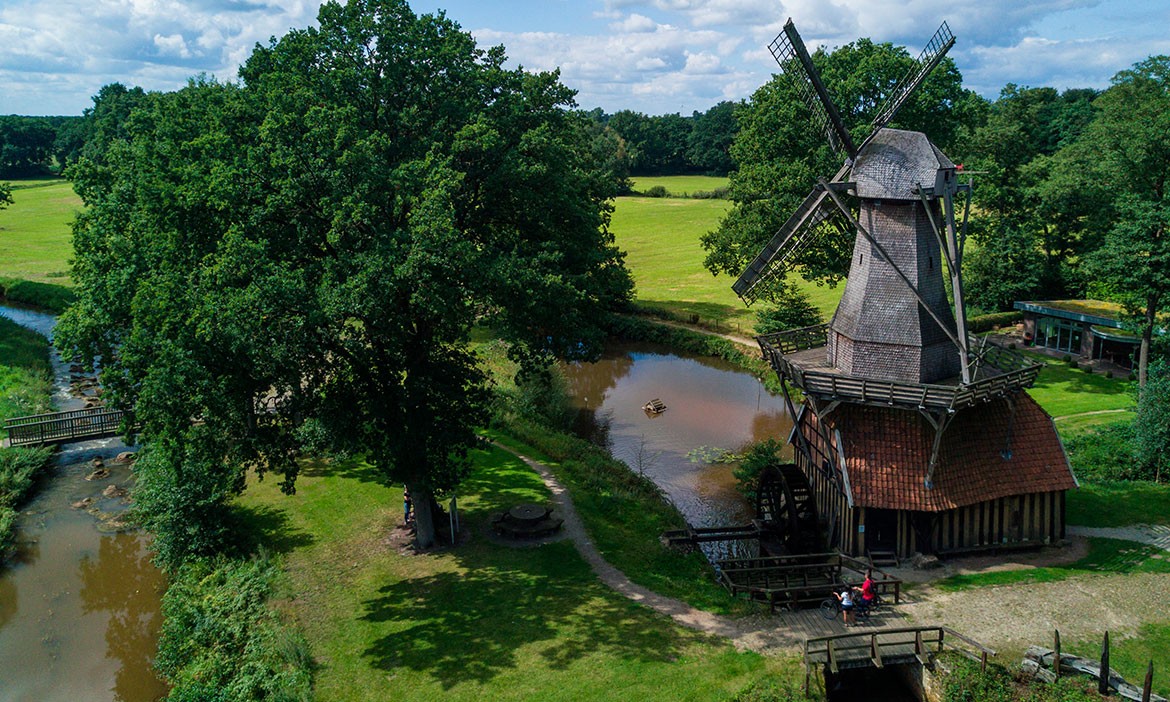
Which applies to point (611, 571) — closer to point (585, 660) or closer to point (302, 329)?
point (585, 660)

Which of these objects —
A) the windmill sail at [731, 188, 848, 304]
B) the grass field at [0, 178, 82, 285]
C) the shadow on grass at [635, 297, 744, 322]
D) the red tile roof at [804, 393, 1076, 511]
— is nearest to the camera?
the red tile roof at [804, 393, 1076, 511]

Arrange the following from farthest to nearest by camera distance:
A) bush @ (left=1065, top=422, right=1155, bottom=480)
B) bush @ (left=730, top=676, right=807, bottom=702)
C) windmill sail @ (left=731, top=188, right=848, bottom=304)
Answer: bush @ (left=1065, top=422, right=1155, bottom=480)
windmill sail @ (left=731, top=188, right=848, bottom=304)
bush @ (left=730, top=676, right=807, bottom=702)

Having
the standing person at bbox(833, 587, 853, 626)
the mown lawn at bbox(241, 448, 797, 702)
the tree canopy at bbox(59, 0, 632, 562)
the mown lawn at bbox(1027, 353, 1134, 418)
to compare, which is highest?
the tree canopy at bbox(59, 0, 632, 562)

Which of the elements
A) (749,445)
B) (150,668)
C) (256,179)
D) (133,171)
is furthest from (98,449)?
(749,445)

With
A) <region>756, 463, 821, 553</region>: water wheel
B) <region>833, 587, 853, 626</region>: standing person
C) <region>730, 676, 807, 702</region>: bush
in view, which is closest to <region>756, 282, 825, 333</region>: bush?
<region>756, 463, 821, 553</region>: water wheel

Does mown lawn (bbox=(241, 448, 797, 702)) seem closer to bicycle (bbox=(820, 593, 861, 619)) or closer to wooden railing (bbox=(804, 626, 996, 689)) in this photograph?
wooden railing (bbox=(804, 626, 996, 689))

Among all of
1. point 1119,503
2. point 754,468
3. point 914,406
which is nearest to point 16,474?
point 754,468
